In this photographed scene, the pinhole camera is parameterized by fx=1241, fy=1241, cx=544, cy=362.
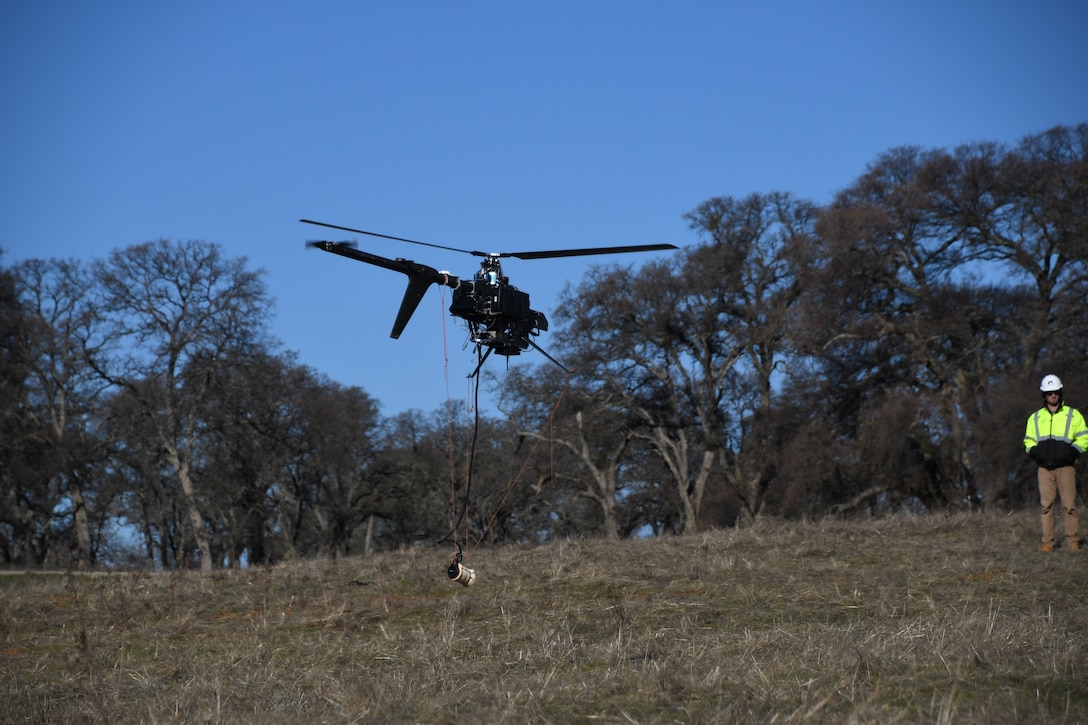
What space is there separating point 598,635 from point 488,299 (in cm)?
347

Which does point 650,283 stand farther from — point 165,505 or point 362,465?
point 165,505

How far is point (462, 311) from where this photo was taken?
40.8 feet

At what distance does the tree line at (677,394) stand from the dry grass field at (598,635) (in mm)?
17241

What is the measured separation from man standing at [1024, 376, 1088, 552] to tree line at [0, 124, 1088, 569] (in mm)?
18291

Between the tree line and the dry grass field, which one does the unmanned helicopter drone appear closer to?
the dry grass field

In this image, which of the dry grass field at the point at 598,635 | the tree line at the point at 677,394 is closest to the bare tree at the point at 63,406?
the tree line at the point at 677,394

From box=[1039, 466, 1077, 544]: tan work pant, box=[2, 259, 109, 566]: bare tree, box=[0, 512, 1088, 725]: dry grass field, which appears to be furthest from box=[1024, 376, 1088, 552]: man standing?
box=[2, 259, 109, 566]: bare tree

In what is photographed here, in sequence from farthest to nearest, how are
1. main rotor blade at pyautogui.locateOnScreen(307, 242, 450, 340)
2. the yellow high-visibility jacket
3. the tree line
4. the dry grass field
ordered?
the tree line < the yellow high-visibility jacket < main rotor blade at pyautogui.locateOnScreen(307, 242, 450, 340) < the dry grass field

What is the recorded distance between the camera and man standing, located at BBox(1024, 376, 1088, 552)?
15.6m

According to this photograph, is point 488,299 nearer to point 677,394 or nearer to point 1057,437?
point 1057,437

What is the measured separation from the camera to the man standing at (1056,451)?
51.1 ft

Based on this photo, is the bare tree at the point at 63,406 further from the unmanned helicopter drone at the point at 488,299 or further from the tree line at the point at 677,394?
the unmanned helicopter drone at the point at 488,299

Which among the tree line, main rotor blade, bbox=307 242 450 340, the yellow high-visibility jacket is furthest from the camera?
the tree line

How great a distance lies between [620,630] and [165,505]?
154 ft
